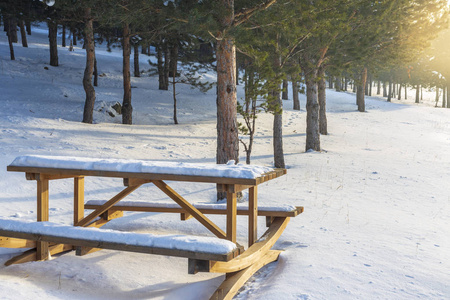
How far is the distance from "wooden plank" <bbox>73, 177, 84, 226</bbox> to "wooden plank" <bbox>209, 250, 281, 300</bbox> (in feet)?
7.58

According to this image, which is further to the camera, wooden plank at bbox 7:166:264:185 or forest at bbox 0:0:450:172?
forest at bbox 0:0:450:172

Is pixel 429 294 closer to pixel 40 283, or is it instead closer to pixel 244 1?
pixel 40 283

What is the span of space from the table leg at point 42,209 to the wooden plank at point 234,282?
231 centimetres

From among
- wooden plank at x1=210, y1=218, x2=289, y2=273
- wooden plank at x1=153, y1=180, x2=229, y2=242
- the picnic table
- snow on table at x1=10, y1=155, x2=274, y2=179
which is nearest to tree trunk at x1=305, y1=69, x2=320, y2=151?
wooden plank at x1=210, y1=218, x2=289, y2=273

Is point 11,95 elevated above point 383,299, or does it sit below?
above

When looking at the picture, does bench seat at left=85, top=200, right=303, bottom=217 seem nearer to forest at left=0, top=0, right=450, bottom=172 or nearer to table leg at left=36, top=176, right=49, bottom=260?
table leg at left=36, top=176, right=49, bottom=260

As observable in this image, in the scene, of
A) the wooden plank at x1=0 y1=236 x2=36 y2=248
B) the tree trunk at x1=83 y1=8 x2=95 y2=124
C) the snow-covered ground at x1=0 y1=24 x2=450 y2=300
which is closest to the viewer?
the snow-covered ground at x1=0 y1=24 x2=450 y2=300

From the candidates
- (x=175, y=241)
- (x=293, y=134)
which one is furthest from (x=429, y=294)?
(x=293, y=134)

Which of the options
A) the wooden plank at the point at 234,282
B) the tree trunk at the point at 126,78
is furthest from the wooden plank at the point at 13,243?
the tree trunk at the point at 126,78

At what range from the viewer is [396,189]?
971 centimetres

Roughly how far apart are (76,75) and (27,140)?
16153 millimetres

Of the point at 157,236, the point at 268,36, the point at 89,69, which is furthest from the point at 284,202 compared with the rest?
the point at 89,69

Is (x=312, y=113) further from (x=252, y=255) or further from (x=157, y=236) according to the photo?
(x=157, y=236)

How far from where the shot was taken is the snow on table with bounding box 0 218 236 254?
3.48m
